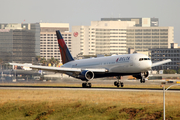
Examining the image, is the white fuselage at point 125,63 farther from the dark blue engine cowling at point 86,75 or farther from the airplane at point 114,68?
the dark blue engine cowling at point 86,75

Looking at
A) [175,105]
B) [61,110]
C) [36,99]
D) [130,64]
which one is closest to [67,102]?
[61,110]

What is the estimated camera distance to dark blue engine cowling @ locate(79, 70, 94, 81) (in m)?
63.4

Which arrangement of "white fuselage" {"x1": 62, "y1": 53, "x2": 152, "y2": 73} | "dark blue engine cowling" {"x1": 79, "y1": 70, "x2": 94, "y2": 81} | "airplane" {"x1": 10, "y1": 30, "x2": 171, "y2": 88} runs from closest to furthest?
"white fuselage" {"x1": 62, "y1": 53, "x2": 152, "y2": 73}
"airplane" {"x1": 10, "y1": 30, "x2": 171, "y2": 88}
"dark blue engine cowling" {"x1": 79, "y1": 70, "x2": 94, "y2": 81}

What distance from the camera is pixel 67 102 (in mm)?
41625

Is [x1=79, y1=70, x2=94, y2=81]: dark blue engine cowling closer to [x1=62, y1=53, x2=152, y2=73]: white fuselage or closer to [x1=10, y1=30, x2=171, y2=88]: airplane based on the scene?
[x1=10, y1=30, x2=171, y2=88]: airplane

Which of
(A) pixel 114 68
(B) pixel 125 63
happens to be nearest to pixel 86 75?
(A) pixel 114 68

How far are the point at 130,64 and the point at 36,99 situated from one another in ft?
74.0

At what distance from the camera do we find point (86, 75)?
210 feet

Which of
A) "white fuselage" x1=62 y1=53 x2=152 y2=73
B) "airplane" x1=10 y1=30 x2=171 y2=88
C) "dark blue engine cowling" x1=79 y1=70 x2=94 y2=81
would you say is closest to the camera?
"white fuselage" x1=62 y1=53 x2=152 y2=73

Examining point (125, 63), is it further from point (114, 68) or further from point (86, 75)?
point (86, 75)

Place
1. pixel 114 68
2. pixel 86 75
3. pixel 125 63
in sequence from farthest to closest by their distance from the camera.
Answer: pixel 114 68 < pixel 86 75 < pixel 125 63

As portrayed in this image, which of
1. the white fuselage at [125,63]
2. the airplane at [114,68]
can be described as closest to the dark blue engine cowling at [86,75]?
the airplane at [114,68]

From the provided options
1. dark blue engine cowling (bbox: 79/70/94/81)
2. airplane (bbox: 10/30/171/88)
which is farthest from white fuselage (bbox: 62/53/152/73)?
dark blue engine cowling (bbox: 79/70/94/81)

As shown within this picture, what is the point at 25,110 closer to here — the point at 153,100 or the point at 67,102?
the point at 67,102
